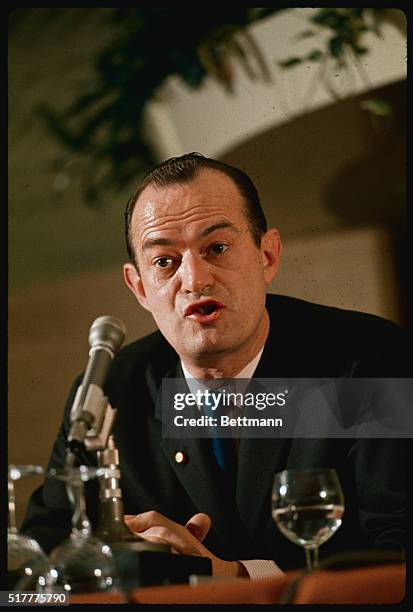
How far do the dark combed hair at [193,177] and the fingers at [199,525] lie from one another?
2.00 feet

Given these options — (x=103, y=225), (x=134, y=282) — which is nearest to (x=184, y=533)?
(x=134, y=282)

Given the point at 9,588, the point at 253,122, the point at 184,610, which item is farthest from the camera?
the point at 253,122

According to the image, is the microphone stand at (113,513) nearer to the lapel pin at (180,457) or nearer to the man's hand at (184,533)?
the man's hand at (184,533)

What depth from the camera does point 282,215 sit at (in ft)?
7.89

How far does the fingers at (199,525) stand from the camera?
2270 mm

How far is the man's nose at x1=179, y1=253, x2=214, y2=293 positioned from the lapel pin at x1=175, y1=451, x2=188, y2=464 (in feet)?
1.21

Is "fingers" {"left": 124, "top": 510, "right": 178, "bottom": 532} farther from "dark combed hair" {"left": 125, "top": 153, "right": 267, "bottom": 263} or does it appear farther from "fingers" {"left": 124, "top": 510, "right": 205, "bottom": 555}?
"dark combed hair" {"left": 125, "top": 153, "right": 267, "bottom": 263}

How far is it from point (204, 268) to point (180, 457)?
431mm

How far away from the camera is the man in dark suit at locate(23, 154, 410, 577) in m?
2.29

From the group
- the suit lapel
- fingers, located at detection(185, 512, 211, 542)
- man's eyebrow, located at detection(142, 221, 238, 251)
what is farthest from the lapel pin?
man's eyebrow, located at detection(142, 221, 238, 251)

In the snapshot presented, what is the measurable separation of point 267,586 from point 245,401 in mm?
727

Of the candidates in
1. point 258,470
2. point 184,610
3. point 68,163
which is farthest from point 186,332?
point 184,610

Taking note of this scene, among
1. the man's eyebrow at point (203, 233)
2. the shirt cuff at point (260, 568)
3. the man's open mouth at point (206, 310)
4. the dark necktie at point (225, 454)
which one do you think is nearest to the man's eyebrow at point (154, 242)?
the man's eyebrow at point (203, 233)
